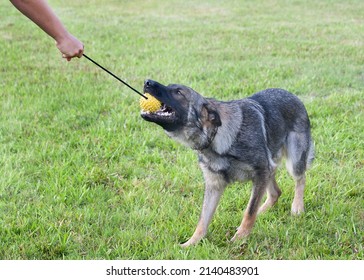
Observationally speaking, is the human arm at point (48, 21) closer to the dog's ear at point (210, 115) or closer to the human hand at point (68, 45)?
the human hand at point (68, 45)

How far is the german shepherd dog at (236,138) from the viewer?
3.75 m

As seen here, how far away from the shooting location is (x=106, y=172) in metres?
5.15

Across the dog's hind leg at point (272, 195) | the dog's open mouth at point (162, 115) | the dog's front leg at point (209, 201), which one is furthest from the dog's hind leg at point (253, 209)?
the dog's open mouth at point (162, 115)

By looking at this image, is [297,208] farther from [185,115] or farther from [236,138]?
[185,115]

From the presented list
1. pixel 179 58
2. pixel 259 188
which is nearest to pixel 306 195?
pixel 259 188

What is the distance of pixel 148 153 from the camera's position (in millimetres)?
5707

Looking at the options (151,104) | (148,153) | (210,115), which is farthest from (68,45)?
(148,153)

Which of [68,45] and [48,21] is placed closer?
[48,21]

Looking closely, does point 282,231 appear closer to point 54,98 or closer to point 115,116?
point 115,116

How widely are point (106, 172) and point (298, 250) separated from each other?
82.0 inches

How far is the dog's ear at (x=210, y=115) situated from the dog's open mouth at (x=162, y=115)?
25cm

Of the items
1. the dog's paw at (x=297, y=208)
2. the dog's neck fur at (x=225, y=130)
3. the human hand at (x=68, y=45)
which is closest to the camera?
the dog's neck fur at (x=225, y=130)

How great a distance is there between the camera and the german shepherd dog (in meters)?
3.75

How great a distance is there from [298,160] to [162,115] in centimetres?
152
